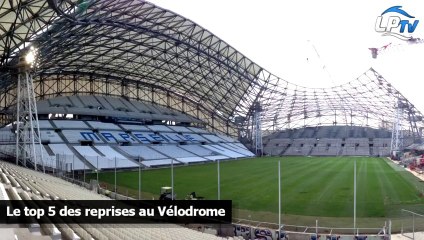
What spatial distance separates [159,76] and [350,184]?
1556 inches

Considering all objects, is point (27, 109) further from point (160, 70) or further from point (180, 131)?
point (180, 131)

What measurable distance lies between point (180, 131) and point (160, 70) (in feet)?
56.4

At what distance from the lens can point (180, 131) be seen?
7538 cm

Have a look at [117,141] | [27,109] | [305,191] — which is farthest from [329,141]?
[27,109]

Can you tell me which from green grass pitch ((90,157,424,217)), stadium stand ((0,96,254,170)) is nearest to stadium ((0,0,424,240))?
green grass pitch ((90,157,424,217))

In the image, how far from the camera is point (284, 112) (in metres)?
86.3

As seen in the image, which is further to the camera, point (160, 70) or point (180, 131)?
point (180, 131)

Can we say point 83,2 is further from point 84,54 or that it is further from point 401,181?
point 401,181

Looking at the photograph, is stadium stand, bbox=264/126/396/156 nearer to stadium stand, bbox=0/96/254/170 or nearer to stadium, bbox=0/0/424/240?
stadium, bbox=0/0/424/240
